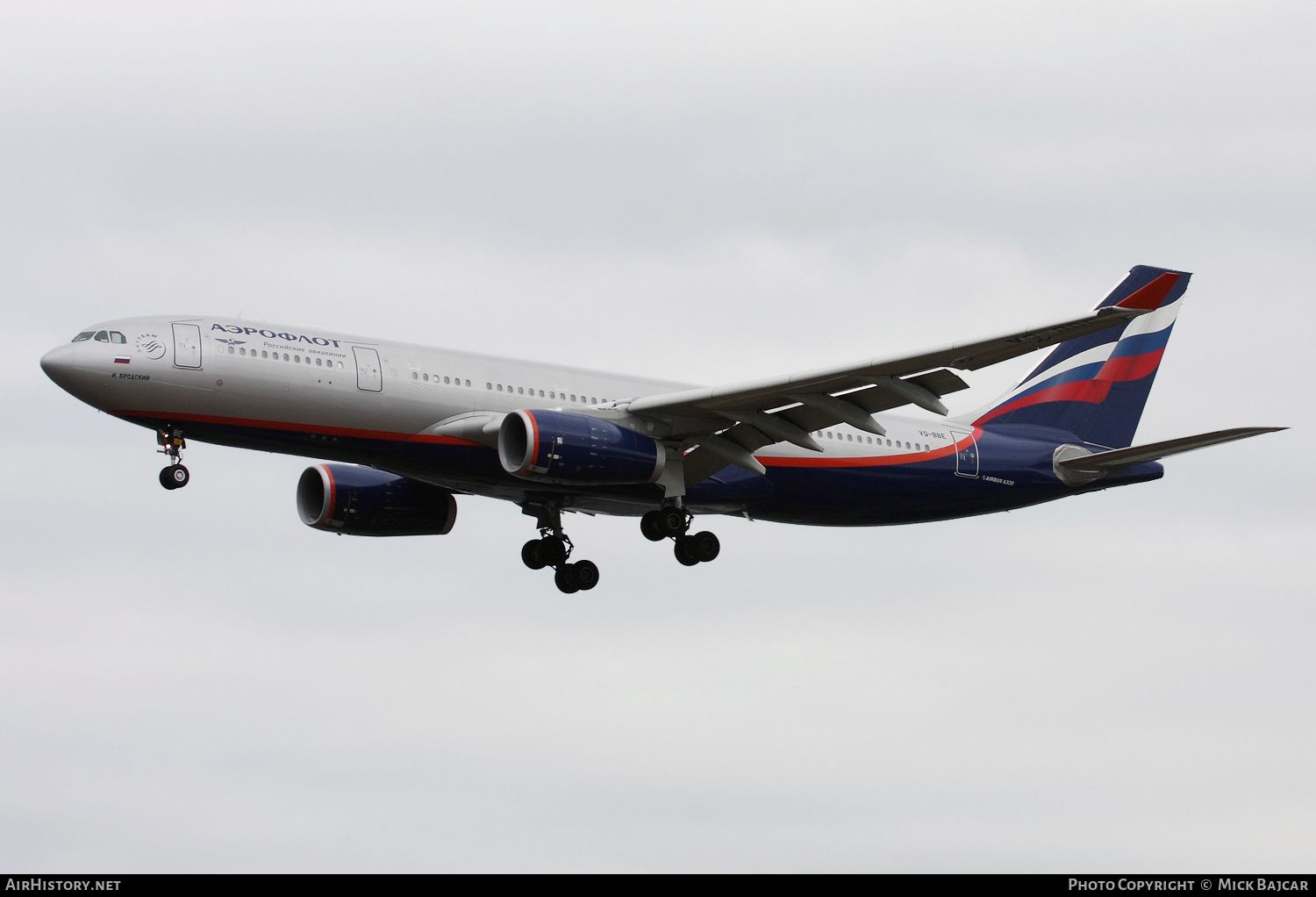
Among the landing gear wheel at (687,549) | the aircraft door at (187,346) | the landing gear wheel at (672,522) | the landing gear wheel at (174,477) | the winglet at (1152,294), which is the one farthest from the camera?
the landing gear wheel at (687,549)

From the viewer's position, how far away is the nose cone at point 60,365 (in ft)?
107

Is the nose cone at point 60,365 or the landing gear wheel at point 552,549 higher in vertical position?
the nose cone at point 60,365

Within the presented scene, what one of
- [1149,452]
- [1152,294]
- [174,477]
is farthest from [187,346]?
[1149,452]

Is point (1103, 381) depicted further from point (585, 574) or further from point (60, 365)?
point (60, 365)

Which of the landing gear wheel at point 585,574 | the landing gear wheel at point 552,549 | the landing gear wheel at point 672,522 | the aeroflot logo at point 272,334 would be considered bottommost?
the landing gear wheel at point 672,522

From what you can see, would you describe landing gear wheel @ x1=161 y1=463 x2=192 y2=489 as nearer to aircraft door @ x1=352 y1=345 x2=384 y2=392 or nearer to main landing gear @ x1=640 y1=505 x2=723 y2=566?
aircraft door @ x1=352 y1=345 x2=384 y2=392

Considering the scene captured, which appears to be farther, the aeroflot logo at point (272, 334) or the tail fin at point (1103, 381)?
the tail fin at point (1103, 381)

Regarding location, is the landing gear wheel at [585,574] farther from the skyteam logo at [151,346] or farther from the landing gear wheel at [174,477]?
the skyteam logo at [151,346]

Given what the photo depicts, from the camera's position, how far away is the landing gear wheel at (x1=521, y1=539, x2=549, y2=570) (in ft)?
132

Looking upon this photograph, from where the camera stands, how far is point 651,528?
37.2 metres

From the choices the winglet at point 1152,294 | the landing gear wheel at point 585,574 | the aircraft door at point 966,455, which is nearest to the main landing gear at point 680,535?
the landing gear wheel at point 585,574

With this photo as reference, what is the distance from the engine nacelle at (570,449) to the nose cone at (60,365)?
27.2 feet

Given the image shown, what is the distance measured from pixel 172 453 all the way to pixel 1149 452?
2094 cm

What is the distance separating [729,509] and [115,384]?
13590mm
